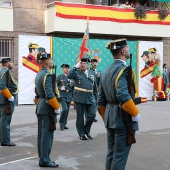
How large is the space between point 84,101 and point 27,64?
8.44m

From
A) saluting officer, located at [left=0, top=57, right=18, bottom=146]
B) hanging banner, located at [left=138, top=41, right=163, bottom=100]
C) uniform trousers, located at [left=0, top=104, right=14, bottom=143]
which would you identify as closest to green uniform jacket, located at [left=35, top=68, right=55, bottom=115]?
saluting officer, located at [left=0, top=57, right=18, bottom=146]

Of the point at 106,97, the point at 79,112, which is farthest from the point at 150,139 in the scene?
the point at 106,97

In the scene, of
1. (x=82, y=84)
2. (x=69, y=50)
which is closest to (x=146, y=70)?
(x=69, y=50)

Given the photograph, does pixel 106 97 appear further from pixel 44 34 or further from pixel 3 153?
pixel 44 34

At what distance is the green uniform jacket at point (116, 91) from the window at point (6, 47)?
526 inches

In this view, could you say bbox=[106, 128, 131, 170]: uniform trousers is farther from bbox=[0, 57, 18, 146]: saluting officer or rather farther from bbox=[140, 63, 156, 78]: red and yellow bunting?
bbox=[140, 63, 156, 78]: red and yellow bunting

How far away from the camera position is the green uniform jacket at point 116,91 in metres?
4.60

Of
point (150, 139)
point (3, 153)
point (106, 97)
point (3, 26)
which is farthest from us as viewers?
point (3, 26)

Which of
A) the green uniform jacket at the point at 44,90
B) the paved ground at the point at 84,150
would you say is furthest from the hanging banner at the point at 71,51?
the green uniform jacket at the point at 44,90

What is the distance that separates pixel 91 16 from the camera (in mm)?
18422

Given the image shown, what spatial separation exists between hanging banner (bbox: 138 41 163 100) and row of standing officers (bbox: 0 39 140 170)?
9.00 meters

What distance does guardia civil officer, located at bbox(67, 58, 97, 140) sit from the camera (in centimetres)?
876

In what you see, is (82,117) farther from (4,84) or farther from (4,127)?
(4,84)

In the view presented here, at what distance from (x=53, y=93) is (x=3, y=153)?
1895 mm
